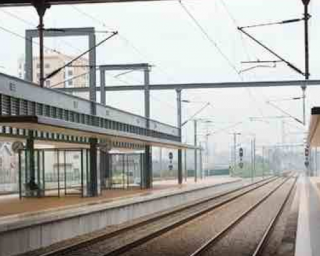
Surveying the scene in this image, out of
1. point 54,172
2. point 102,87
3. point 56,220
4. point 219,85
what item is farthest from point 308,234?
point 102,87

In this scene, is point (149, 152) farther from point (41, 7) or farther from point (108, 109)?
point (41, 7)

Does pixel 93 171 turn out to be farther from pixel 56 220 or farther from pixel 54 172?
pixel 56 220

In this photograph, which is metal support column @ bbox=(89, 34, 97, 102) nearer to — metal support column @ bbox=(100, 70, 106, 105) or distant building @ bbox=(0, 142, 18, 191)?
metal support column @ bbox=(100, 70, 106, 105)

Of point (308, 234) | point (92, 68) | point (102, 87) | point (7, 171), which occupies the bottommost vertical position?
point (308, 234)

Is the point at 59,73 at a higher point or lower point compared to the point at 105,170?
higher

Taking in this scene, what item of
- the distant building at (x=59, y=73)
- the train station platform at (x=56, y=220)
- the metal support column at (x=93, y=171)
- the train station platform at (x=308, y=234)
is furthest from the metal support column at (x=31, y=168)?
the distant building at (x=59, y=73)

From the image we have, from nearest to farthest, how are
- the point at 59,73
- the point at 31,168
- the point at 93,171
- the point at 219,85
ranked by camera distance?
1. the point at 31,168
2. the point at 93,171
3. the point at 219,85
4. the point at 59,73

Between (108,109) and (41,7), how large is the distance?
2684 cm

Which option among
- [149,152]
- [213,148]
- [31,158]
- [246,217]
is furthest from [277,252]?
[213,148]

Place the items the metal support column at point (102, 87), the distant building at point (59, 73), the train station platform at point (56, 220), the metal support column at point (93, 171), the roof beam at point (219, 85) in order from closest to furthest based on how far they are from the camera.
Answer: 1. the train station platform at point (56, 220)
2. the metal support column at point (93, 171)
3. the roof beam at point (219, 85)
4. the metal support column at point (102, 87)
5. the distant building at point (59, 73)

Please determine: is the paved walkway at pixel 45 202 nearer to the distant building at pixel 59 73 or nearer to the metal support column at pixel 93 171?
the metal support column at pixel 93 171

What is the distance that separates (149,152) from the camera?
47.0 metres

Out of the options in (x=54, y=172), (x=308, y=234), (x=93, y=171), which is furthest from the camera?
(x=54, y=172)

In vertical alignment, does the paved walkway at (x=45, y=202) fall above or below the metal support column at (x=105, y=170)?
below
